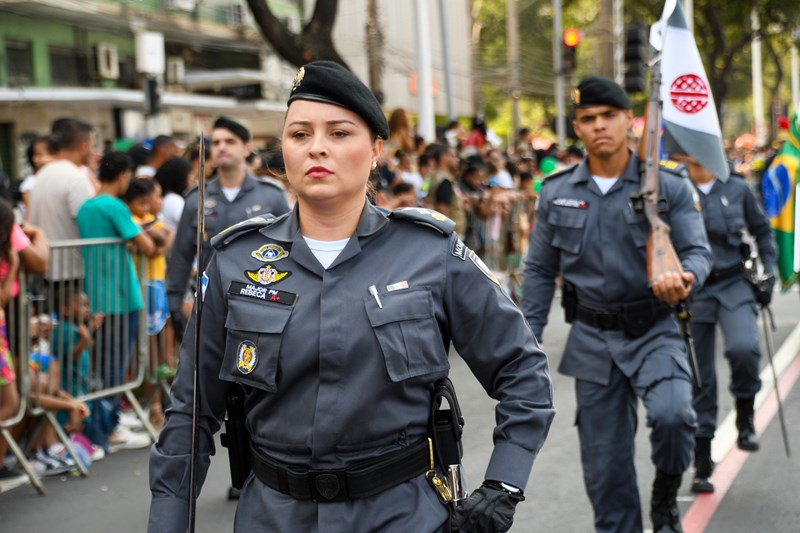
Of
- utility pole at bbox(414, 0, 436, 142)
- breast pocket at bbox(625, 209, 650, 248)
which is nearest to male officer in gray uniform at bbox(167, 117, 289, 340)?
breast pocket at bbox(625, 209, 650, 248)

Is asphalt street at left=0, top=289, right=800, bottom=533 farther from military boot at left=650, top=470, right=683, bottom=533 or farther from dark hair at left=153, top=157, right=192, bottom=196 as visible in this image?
dark hair at left=153, top=157, right=192, bottom=196

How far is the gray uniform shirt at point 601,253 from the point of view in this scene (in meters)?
5.31

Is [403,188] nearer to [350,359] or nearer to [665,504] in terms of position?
[665,504]

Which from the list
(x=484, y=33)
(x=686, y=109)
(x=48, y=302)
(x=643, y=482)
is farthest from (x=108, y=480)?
(x=484, y=33)

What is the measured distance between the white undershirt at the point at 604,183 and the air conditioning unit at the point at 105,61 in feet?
73.3

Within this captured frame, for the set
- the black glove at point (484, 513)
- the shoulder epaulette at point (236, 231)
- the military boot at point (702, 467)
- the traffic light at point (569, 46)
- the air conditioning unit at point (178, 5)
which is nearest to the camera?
the black glove at point (484, 513)

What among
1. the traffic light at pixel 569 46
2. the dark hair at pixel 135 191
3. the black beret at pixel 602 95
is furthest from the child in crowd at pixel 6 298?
the traffic light at pixel 569 46

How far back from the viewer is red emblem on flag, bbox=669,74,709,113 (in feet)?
19.6

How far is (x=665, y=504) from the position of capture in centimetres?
525

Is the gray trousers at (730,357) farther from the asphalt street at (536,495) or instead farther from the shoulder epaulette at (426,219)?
the shoulder epaulette at (426,219)

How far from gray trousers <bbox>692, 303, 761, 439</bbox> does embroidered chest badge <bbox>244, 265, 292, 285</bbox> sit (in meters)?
4.13

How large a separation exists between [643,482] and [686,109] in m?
2.01

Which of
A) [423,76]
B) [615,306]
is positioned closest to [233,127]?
[615,306]

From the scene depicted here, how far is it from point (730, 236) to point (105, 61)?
70.2 ft
